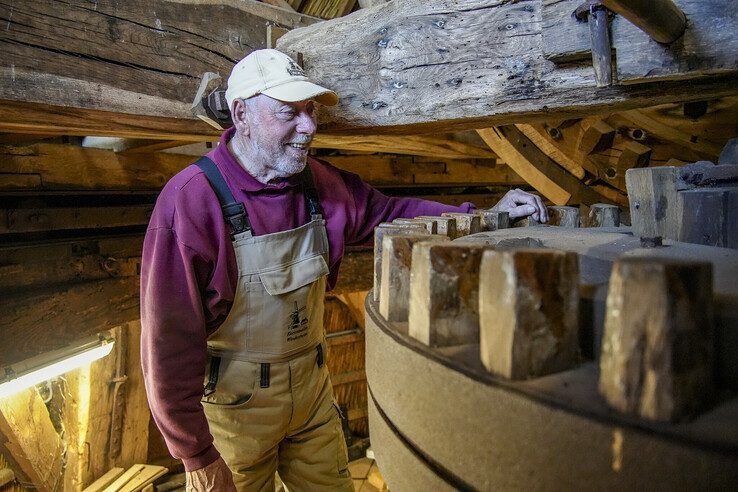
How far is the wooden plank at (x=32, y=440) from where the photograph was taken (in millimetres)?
3006

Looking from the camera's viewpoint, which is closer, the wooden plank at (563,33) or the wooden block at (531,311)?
the wooden block at (531,311)

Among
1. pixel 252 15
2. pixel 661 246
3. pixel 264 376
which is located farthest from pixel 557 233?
pixel 252 15

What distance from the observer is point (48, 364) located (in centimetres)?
225

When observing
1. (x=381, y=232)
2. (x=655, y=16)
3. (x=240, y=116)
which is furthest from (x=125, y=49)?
(x=655, y=16)

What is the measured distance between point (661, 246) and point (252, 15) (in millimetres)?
1589

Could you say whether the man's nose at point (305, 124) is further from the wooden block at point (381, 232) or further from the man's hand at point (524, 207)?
the man's hand at point (524, 207)

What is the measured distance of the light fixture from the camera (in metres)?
2.11

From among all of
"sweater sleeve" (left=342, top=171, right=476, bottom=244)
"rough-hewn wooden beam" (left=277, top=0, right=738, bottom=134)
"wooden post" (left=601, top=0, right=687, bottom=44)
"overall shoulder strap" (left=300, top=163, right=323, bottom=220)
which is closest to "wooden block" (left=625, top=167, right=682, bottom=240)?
"rough-hewn wooden beam" (left=277, top=0, right=738, bottom=134)

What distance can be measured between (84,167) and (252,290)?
1299 millimetres

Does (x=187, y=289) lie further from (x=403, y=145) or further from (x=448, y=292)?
(x=403, y=145)

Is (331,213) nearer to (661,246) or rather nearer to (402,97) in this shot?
(402,97)

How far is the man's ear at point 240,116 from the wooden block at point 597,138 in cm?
191

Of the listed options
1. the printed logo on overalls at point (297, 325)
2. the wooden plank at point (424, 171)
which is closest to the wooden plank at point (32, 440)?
the printed logo on overalls at point (297, 325)

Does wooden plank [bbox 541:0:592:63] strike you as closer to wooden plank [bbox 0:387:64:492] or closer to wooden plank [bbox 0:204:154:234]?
wooden plank [bbox 0:204:154:234]
